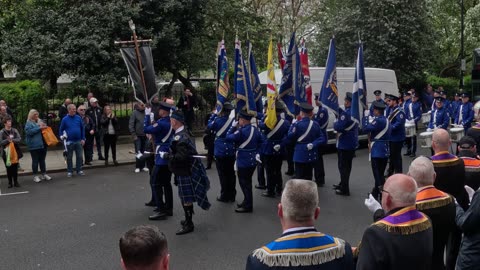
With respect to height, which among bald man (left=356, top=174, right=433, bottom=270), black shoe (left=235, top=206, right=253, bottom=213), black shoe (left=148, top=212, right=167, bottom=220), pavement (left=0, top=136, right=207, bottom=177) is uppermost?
bald man (left=356, top=174, right=433, bottom=270)

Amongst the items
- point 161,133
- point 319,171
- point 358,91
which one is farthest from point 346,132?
point 161,133

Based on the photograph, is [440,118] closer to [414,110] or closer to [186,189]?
[414,110]

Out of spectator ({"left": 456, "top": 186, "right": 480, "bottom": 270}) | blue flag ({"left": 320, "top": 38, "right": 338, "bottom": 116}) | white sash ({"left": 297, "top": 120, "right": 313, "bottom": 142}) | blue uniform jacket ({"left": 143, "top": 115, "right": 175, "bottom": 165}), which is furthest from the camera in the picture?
blue flag ({"left": 320, "top": 38, "right": 338, "bottom": 116})

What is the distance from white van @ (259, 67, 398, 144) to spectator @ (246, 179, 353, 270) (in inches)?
454

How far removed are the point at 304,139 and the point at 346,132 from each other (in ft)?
4.39

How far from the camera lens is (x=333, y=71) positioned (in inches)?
412

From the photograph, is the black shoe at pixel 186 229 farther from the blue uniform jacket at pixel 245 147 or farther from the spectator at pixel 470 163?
the spectator at pixel 470 163

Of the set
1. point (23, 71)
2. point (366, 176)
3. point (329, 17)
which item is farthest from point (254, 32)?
point (366, 176)

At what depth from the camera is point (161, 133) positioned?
813 centimetres

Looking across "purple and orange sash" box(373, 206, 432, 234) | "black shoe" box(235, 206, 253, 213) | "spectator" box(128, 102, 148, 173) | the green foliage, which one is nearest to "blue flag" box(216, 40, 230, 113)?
"black shoe" box(235, 206, 253, 213)

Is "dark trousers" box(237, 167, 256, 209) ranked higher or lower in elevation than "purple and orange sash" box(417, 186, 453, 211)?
lower

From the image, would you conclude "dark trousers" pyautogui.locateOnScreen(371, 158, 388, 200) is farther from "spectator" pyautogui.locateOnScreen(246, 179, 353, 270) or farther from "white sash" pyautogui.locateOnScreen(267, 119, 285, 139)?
"spectator" pyautogui.locateOnScreen(246, 179, 353, 270)

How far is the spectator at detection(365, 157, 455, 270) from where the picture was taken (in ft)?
13.3

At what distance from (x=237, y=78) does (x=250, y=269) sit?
7.25m
